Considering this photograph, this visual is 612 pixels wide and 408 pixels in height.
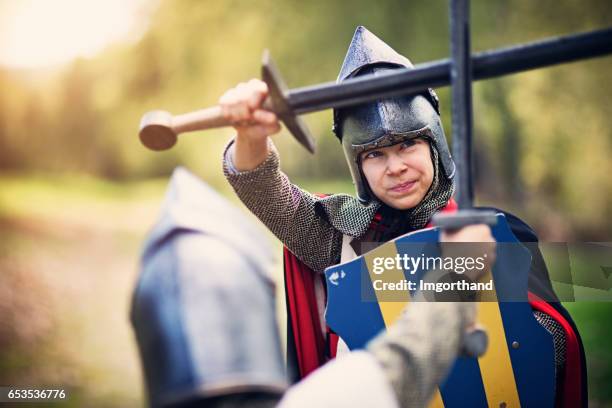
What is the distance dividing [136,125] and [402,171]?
120 inches

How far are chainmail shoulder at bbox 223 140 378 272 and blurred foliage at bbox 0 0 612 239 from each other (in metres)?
2.47

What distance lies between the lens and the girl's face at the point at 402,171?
1.45m

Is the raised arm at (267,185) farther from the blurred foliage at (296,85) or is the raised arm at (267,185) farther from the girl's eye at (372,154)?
the blurred foliage at (296,85)

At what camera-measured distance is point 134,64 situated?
417 centimetres

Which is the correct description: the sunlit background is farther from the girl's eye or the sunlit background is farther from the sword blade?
the sword blade

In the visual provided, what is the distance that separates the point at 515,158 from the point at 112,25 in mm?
2682

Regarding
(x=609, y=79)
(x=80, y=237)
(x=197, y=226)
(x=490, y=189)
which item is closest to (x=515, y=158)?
(x=490, y=189)

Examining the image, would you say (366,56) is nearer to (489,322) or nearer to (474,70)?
(474,70)

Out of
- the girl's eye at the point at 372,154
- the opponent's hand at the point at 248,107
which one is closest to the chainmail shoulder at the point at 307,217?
the girl's eye at the point at 372,154

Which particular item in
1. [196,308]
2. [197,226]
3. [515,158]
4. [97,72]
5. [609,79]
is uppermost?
[97,72]

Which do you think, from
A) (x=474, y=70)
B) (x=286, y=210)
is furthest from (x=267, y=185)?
(x=474, y=70)

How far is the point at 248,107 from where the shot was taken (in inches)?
46.4

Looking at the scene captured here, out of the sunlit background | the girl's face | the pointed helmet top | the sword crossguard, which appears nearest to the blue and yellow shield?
the girl's face

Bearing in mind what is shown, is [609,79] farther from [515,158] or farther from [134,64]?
[134,64]
